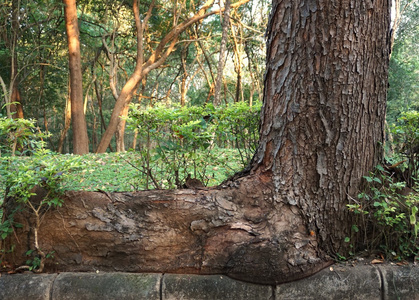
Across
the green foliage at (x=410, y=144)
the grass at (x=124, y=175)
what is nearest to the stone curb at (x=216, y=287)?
the green foliage at (x=410, y=144)

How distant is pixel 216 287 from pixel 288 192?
865mm

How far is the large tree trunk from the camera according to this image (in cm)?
271

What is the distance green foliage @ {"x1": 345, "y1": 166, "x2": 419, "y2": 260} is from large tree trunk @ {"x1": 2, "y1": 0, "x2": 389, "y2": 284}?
112mm

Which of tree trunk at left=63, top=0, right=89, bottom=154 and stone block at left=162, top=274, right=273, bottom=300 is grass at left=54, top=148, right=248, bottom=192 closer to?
stone block at left=162, top=274, right=273, bottom=300

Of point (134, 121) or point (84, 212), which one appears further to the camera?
point (134, 121)

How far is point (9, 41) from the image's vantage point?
45.4ft

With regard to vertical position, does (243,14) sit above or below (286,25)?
above

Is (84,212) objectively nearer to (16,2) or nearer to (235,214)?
(235,214)

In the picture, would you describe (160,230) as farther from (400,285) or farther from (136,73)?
(136,73)

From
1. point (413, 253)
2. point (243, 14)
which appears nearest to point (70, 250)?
point (413, 253)

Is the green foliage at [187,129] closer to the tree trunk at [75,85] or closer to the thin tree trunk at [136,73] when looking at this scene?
the tree trunk at [75,85]

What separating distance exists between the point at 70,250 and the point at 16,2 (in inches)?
528

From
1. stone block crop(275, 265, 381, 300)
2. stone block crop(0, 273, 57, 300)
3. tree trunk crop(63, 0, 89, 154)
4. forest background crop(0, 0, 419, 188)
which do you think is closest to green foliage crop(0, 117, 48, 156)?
stone block crop(0, 273, 57, 300)

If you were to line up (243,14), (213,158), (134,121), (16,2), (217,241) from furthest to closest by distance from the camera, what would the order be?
(243,14) < (16,2) < (213,158) < (134,121) < (217,241)
